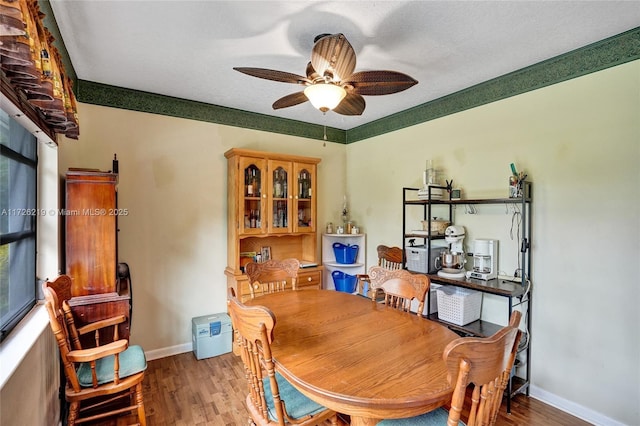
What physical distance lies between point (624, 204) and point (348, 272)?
8.94 ft

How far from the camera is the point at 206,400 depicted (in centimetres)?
246

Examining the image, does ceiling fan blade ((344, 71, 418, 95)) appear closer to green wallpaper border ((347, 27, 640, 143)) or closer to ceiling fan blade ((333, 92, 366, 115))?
ceiling fan blade ((333, 92, 366, 115))

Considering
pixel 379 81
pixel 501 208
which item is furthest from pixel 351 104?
pixel 501 208

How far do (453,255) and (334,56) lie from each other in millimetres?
2078

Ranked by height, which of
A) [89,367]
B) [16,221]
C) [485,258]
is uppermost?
[16,221]

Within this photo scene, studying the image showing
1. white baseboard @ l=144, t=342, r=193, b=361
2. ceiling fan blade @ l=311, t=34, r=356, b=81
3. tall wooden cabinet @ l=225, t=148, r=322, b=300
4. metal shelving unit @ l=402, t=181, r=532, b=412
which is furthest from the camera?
tall wooden cabinet @ l=225, t=148, r=322, b=300

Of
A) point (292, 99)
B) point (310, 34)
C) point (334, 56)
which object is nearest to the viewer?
point (334, 56)

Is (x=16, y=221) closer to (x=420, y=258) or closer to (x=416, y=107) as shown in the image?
(x=420, y=258)

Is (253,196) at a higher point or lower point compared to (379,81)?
lower

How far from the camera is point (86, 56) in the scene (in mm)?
2385

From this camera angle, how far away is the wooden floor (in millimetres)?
2236

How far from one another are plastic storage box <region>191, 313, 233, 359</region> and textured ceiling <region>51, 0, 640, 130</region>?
7.53 feet

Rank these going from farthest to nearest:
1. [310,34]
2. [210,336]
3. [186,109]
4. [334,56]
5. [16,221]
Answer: [186,109] → [210,336] → [310,34] → [16,221] → [334,56]

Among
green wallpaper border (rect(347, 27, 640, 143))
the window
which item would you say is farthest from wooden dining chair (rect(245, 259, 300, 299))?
green wallpaper border (rect(347, 27, 640, 143))
